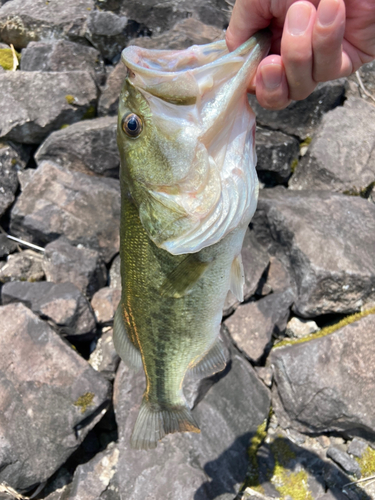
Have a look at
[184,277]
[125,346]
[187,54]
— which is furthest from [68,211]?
[187,54]

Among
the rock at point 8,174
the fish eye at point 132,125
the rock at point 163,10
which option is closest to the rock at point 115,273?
the rock at point 8,174

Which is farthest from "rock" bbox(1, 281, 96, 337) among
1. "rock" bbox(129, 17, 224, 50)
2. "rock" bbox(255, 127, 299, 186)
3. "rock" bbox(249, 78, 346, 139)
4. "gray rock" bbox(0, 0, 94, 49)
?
"gray rock" bbox(0, 0, 94, 49)

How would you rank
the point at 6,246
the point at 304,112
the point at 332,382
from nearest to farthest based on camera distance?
the point at 332,382 → the point at 6,246 → the point at 304,112

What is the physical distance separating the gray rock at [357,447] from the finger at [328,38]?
351cm

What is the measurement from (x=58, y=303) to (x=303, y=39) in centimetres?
347

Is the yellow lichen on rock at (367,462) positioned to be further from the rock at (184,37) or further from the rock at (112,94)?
the rock at (184,37)

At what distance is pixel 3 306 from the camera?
12.7 feet

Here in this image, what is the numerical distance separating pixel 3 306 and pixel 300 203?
3581mm

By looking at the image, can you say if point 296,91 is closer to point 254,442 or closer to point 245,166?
point 245,166

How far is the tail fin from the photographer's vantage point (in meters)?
2.24

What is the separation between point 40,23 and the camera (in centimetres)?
662

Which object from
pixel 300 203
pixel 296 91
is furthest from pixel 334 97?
pixel 296 91

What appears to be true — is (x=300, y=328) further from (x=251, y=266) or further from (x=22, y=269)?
(x=22, y=269)

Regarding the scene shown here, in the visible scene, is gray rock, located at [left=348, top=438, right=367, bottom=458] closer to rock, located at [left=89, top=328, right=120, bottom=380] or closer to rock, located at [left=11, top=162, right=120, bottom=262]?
rock, located at [left=89, top=328, right=120, bottom=380]
